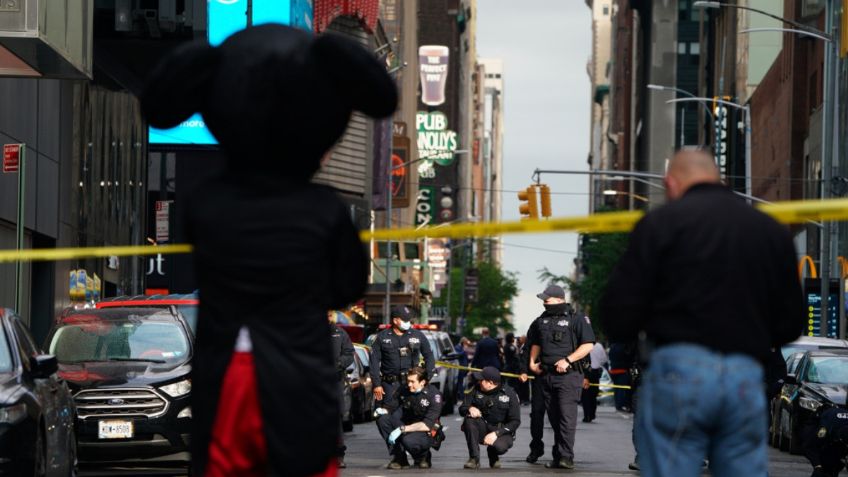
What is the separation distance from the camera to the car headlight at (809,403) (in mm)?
21703

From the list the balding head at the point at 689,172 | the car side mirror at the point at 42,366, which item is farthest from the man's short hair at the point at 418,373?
the balding head at the point at 689,172

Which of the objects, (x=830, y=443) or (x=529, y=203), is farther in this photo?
(x=529, y=203)

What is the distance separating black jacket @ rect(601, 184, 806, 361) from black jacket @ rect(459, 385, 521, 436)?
12526 millimetres

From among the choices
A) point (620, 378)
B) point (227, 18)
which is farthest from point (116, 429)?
point (227, 18)

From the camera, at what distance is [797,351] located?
88.2ft

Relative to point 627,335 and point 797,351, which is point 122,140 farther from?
point 627,335

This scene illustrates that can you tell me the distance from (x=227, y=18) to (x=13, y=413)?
148ft

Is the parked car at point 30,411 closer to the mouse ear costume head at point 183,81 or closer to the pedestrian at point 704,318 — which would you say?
the mouse ear costume head at point 183,81

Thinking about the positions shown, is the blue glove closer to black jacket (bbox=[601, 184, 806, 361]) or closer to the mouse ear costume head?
black jacket (bbox=[601, 184, 806, 361])

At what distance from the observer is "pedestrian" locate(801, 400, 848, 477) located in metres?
15.6

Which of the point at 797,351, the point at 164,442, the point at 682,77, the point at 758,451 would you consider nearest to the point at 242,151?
the point at 758,451

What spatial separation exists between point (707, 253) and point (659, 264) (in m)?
0.18

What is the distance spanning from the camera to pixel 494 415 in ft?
61.7

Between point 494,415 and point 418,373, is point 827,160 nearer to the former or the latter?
point 418,373
